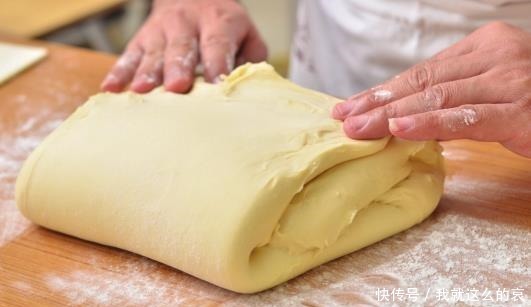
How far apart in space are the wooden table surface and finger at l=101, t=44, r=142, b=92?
35 centimetres

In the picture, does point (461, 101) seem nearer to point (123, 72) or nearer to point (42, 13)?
point (123, 72)

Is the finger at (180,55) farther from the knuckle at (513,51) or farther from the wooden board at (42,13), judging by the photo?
the wooden board at (42,13)

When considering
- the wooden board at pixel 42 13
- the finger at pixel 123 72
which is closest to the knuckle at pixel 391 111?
the finger at pixel 123 72

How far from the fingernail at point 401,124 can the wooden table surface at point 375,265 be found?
0.61 ft

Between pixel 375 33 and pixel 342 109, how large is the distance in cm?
49

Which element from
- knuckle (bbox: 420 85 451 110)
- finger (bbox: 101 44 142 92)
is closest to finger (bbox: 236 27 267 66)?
finger (bbox: 101 44 142 92)

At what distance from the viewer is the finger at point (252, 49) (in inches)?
68.7

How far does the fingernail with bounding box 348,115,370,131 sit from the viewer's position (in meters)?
1.15

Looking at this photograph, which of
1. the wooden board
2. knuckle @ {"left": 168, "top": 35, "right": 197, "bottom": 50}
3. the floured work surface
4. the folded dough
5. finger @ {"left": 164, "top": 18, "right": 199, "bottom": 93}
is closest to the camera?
the folded dough

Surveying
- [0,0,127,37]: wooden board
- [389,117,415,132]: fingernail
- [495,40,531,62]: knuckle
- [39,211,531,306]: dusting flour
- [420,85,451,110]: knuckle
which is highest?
[495,40,531,62]: knuckle

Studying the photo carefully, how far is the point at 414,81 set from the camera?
1.21m

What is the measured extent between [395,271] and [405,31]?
68cm

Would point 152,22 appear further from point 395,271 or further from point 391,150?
point 395,271

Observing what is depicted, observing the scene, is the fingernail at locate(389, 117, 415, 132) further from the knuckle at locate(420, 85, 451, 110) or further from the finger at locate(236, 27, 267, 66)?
the finger at locate(236, 27, 267, 66)
